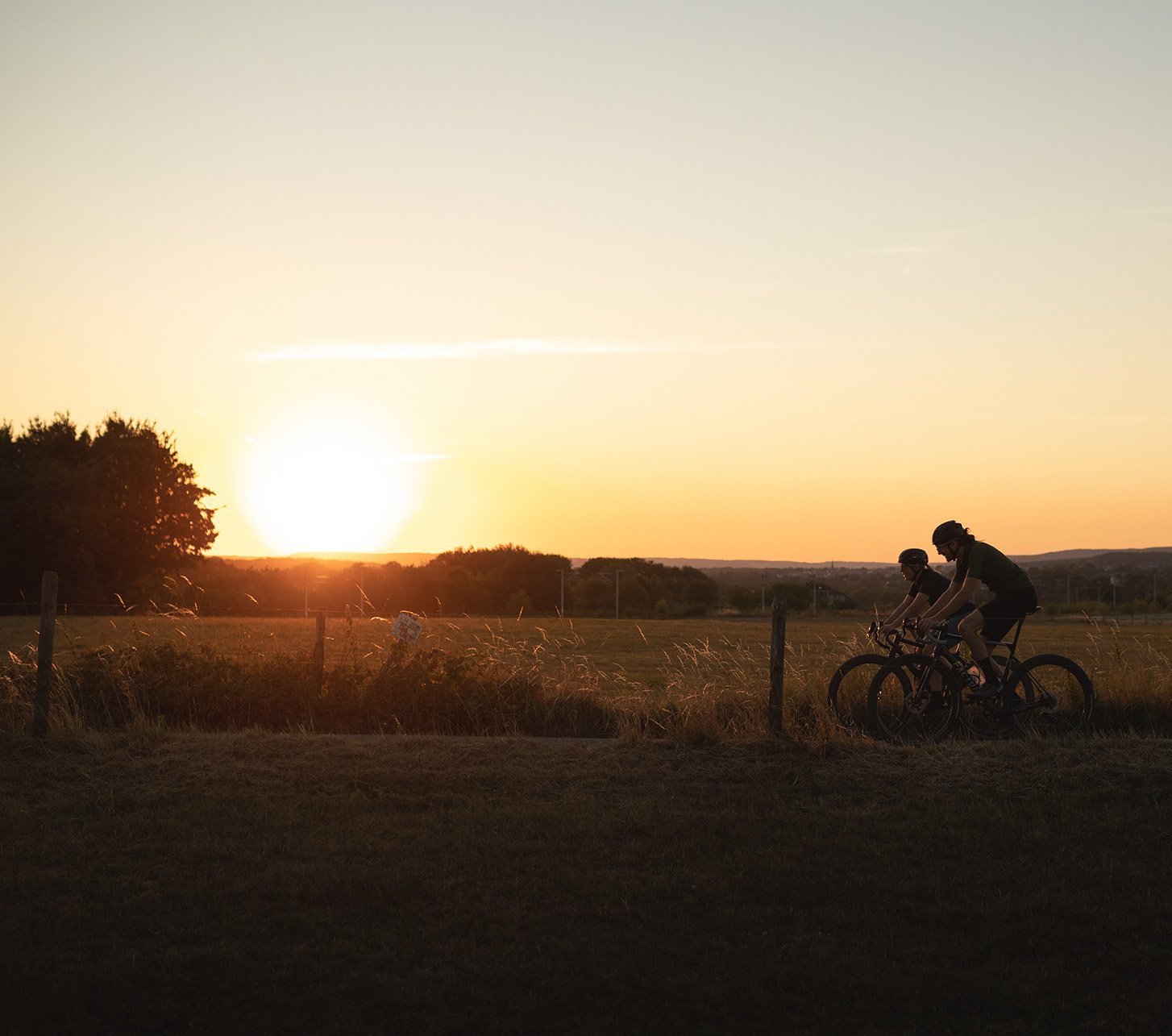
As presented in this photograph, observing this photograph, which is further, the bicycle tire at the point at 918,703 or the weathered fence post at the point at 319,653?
the weathered fence post at the point at 319,653

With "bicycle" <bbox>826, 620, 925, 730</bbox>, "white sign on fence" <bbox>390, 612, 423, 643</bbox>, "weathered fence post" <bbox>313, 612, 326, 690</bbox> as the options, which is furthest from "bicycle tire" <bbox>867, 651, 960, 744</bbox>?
"weathered fence post" <bbox>313, 612, 326, 690</bbox>

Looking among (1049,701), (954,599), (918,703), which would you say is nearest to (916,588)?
(954,599)

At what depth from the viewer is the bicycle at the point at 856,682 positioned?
36.1 ft

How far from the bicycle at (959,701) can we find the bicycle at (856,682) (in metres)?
0.21

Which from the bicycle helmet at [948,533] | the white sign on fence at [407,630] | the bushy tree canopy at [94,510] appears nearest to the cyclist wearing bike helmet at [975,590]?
the bicycle helmet at [948,533]

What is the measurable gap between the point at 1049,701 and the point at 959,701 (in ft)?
2.69

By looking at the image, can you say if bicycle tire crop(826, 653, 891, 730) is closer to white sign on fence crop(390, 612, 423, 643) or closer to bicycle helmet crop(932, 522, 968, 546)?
bicycle helmet crop(932, 522, 968, 546)

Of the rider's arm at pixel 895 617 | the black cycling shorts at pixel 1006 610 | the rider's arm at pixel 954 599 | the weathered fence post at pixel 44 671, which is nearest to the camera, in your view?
the weathered fence post at pixel 44 671

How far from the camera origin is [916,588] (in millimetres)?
11219

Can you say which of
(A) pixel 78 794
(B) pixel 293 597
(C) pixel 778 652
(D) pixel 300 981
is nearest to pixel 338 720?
(A) pixel 78 794

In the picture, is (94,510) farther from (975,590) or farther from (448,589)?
(975,590)

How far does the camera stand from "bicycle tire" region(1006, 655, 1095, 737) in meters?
10.8

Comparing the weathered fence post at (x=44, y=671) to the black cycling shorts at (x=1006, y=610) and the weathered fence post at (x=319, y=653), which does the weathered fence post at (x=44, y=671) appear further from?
the black cycling shorts at (x=1006, y=610)

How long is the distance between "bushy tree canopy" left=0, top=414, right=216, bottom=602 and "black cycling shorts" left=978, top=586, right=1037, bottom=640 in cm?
4044
